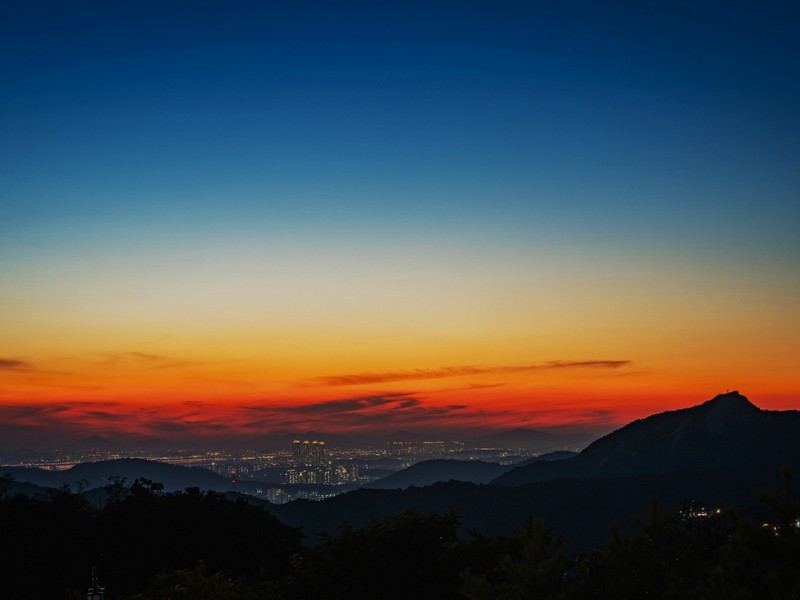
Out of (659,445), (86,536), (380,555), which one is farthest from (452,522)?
(659,445)

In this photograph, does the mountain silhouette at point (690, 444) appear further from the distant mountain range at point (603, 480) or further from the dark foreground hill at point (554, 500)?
the dark foreground hill at point (554, 500)

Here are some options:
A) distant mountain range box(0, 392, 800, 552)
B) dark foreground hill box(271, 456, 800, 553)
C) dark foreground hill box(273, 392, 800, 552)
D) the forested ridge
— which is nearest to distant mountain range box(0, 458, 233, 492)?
distant mountain range box(0, 392, 800, 552)

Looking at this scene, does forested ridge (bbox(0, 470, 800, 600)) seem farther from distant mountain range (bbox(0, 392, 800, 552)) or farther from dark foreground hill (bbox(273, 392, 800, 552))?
distant mountain range (bbox(0, 392, 800, 552))

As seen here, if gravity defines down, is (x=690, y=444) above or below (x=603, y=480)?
above

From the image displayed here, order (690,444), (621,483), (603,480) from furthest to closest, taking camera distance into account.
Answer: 1. (690,444)
2. (603,480)
3. (621,483)

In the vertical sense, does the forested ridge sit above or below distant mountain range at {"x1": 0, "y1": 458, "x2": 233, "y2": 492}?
above

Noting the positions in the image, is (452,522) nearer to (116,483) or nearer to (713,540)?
(713,540)

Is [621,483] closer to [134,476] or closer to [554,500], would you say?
[554,500]

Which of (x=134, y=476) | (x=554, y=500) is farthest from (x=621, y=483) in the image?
(x=134, y=476)
